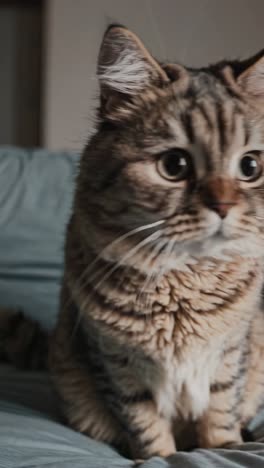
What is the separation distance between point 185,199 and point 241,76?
26cm

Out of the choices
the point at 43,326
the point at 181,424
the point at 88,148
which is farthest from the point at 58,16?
the point at 181,424

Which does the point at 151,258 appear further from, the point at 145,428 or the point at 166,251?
the point at 145,428

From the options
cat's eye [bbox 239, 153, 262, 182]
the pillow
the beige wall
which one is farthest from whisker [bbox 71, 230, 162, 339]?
the beige wall

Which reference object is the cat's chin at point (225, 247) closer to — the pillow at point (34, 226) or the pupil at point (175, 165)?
the pupil at point (175, 165)

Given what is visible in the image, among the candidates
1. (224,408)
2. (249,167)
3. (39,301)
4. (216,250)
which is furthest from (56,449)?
(39,301)

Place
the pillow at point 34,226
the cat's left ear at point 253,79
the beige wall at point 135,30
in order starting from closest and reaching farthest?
the cat's left ear at point 253,79, the pillow at point 34,226, the beige wall at point 135,30

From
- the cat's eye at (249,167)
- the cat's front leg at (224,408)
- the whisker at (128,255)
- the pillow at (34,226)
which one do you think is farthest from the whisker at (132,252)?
the pillow at (34,226)

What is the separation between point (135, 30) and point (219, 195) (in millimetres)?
1810

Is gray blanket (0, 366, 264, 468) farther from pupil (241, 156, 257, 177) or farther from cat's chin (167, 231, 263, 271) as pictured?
pupil (241, 156, 257, 177)

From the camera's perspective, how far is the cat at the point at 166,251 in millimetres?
939

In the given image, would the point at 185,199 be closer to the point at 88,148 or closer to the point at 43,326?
the point at 88,148

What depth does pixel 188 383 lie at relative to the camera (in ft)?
3.66

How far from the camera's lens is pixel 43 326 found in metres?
1.74

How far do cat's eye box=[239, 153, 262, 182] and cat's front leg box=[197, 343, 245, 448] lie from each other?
0.34 metres
